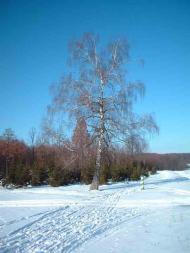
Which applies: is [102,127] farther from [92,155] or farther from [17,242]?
[17,242]

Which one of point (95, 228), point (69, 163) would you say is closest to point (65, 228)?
point (95, 228)

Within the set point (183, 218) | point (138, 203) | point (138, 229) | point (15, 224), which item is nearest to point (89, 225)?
point (138, 229)

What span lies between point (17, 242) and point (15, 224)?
7.08 ft

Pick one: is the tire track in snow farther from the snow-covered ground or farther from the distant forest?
the distant forest

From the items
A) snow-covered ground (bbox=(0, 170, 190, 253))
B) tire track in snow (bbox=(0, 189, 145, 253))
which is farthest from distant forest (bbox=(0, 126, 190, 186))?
tire track in snow (bbox=(0, 189, 145, 253))

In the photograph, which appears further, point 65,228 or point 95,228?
point 95,228

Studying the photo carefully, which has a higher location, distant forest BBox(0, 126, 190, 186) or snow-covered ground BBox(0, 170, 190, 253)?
distant forest BBox(0, 126, 190, 186)

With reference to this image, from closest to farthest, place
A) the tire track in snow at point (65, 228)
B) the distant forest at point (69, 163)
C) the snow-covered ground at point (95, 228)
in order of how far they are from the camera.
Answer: the tire track in snow at point (65, 228) < the snow-covered ground at point (95, 228) < the distant forest at point (69, 163)

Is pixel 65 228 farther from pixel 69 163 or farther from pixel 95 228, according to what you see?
pixel 69 163

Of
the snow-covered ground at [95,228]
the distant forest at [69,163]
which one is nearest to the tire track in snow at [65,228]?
the snow-covered ground at [95,228]

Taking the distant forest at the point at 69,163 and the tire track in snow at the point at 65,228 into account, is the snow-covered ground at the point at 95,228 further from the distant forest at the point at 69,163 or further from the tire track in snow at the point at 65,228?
the distant forest at the point at 69,163

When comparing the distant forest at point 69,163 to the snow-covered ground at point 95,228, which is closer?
the snow-covered ground at point 95,228

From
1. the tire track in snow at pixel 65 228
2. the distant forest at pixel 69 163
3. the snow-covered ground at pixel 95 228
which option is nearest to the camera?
the tire track in snow at pixel 65 228

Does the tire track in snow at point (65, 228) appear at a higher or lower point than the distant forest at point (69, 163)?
lower
